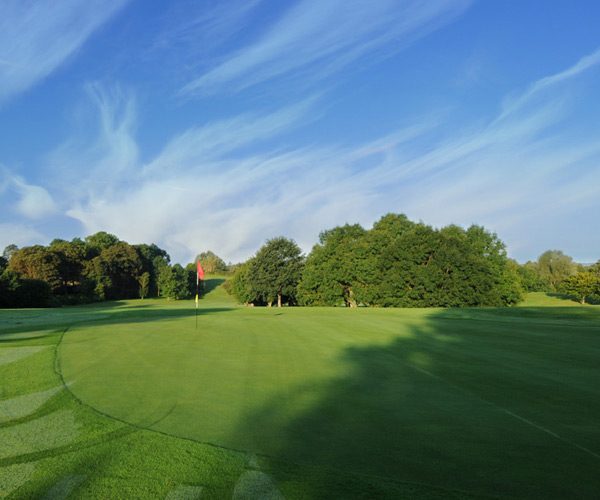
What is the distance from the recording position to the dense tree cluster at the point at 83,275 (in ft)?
164

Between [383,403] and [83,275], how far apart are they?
3026 inches

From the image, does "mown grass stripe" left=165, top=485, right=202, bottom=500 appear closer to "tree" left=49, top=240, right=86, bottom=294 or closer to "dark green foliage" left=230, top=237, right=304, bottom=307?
"dark green foliage" left=230, top=237, right=304, bottom=307

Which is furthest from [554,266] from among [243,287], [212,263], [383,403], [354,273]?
[212,263]

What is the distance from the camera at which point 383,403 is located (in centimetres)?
620

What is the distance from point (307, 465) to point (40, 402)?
4957mm

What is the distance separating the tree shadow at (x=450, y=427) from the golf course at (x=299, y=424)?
2cm

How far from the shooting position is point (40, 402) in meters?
6.25

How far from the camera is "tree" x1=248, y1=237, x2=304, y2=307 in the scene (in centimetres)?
6166

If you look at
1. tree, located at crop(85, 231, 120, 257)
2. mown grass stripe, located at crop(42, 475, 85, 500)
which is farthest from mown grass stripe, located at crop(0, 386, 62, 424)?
tree, located at crop(85, 231, 120, 257)

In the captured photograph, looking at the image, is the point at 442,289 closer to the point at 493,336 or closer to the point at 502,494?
the point at 493,336

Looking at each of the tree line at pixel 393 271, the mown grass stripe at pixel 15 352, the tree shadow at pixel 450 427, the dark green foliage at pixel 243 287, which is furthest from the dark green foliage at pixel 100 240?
the tree shadow at pixel 450 427

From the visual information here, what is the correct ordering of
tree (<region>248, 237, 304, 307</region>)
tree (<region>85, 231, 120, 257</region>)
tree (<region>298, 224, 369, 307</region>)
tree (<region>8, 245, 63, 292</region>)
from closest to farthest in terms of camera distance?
1. tree (<region>298, 224, 369, 307</region>)
2. tree (<region>8, 245, 63, 292</region>)
3. tree (<region>248, 237, 304, 307</region>)
4. tree (<region>85, 231, 120, 257</region>)

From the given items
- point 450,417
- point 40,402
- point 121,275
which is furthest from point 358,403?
point 121,275

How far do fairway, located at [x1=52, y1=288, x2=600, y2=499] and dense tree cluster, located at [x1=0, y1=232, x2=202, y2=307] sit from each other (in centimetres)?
4713
